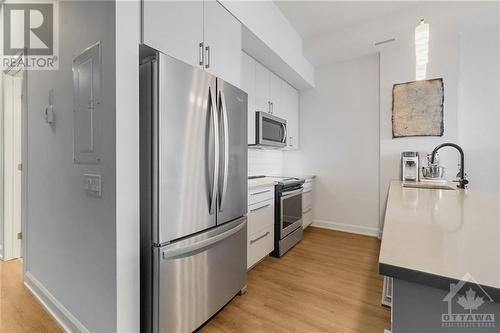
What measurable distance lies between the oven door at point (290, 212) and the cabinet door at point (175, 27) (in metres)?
1.81

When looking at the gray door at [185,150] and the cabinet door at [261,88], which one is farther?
the cabinet door at [261,88]

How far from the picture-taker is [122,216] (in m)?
1.25

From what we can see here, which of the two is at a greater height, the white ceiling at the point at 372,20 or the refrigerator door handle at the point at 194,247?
the white ceiling at the point at 372,20

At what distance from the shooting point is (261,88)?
10.0 ft

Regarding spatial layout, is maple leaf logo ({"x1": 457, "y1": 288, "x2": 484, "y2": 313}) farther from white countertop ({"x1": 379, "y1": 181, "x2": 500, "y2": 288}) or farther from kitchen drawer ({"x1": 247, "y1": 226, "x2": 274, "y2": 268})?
kitchen drawer ({"x1": 247, "y1": 226, "x2": 274, "y2": 268})

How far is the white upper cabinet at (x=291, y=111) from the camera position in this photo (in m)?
3.72

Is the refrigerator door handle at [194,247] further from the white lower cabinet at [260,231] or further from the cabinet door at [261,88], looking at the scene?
the cabinet door at [261,88]

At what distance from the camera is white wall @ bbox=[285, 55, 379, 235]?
3.65 m

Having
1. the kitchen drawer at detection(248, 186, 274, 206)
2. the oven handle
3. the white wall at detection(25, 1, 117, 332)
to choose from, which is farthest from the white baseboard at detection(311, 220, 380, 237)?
the white wall at detection(25, 1, 117, 332)

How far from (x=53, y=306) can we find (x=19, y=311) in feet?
1.03

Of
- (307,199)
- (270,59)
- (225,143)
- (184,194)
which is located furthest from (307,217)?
(184,194)

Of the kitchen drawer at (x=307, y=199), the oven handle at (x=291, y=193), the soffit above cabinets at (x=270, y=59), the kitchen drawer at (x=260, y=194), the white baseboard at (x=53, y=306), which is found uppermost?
the soffit above cabinets at (x=270, y=59)

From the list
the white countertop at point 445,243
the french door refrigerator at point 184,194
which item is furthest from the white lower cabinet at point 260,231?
the white countertop at point 445,243

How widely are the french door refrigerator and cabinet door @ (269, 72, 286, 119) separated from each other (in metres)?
1.59
